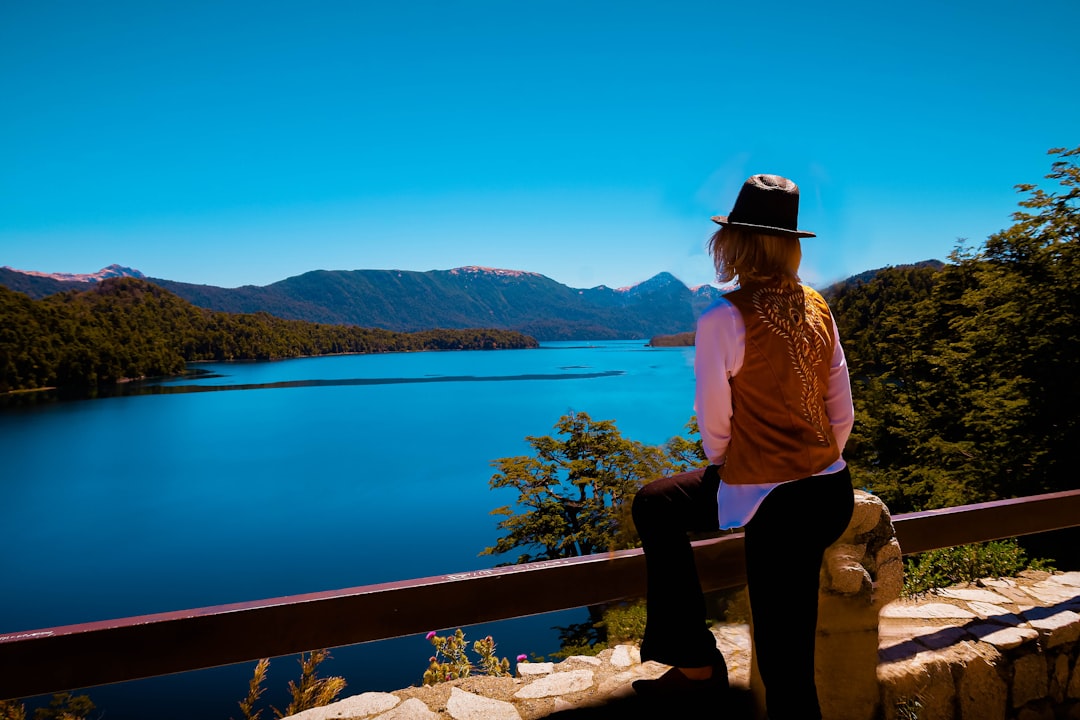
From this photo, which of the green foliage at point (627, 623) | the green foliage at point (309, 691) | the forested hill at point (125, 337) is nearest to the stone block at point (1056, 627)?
the green foliage at point (627, 623)

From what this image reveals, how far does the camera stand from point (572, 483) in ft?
65.0

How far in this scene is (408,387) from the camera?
104625mm

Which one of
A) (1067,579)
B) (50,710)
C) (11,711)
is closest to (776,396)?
(1067,579)

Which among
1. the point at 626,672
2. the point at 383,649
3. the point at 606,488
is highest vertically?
the point at 626,672

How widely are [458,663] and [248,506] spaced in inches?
1451

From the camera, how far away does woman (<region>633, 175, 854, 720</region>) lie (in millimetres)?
1490

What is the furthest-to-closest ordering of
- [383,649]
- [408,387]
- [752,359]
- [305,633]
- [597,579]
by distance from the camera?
1. [408,387]
2. [383,649]
3. [597,579]
4. [305,633]
5. [752,359]

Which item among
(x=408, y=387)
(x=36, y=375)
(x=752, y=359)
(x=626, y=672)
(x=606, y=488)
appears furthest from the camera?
(x=408, y=387)

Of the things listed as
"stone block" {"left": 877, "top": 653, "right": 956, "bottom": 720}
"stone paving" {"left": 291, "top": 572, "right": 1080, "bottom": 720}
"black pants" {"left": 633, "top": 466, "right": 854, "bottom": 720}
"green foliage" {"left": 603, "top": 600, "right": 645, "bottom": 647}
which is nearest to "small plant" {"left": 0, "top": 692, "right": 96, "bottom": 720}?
"stone paving" {"left": 291, "top": 572, "right": 1080, "bottom": 720}

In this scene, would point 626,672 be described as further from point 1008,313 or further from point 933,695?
point 1008,313

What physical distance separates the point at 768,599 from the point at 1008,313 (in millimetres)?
16498

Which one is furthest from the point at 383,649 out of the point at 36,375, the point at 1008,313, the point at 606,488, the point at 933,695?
the point at 36,375

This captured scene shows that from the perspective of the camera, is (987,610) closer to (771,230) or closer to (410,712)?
(771,230)

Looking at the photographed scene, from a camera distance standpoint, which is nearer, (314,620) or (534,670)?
(314,620)
